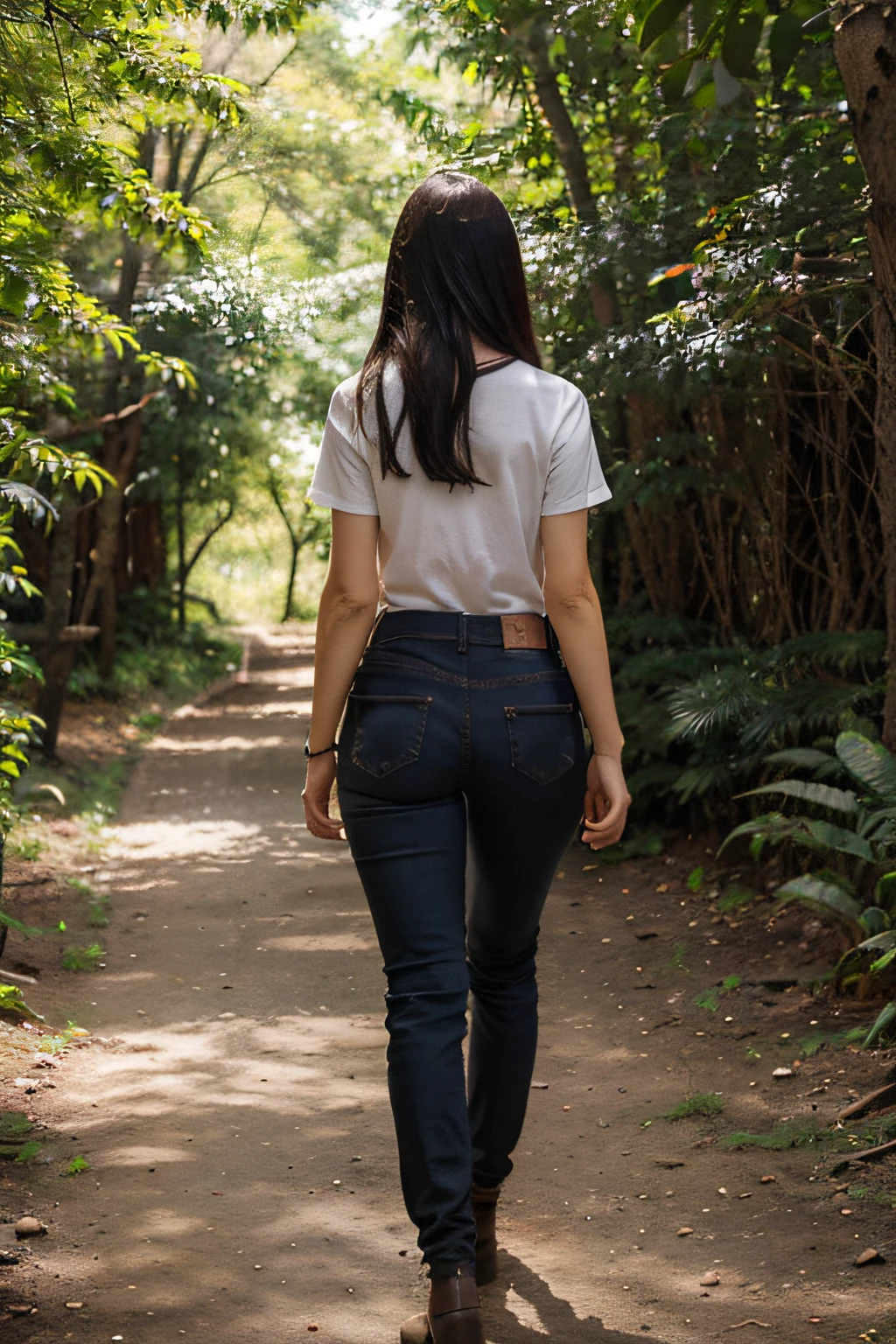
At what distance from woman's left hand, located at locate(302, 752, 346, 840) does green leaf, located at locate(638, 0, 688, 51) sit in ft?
6.43

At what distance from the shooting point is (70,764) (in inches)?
400

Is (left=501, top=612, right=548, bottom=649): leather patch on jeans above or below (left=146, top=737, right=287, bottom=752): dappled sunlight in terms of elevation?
above

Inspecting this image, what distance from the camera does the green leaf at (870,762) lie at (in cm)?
417

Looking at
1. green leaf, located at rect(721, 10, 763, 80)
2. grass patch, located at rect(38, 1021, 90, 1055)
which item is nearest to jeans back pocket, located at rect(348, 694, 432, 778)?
green leaf, located at rect(721, 10, 763, 80)

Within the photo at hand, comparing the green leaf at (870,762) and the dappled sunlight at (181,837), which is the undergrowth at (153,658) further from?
the green leaf at (870,762)

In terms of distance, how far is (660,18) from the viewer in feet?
10.3

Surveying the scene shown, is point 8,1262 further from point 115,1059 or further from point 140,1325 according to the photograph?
point 115,1059

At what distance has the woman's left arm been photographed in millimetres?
2502

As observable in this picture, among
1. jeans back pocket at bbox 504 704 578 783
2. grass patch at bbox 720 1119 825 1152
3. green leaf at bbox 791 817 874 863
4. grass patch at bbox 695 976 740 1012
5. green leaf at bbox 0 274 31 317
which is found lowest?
grass patch at bbox 720 1119 825 1152

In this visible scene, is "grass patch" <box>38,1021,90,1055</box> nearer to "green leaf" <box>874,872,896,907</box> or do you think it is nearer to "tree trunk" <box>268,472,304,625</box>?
"green leaf" <box>874,872,896,907</box>

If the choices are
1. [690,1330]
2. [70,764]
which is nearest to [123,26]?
[690,1330]

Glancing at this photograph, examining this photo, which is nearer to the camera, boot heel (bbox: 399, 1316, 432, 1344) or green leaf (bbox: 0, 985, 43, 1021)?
boot heel (bbox: 399, 1316, 432, 1344)

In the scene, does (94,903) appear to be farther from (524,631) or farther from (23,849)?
(524,631)

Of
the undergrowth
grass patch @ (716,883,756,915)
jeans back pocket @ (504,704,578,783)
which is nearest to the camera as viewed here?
jeans back pocket @ (504,704,578,783)
